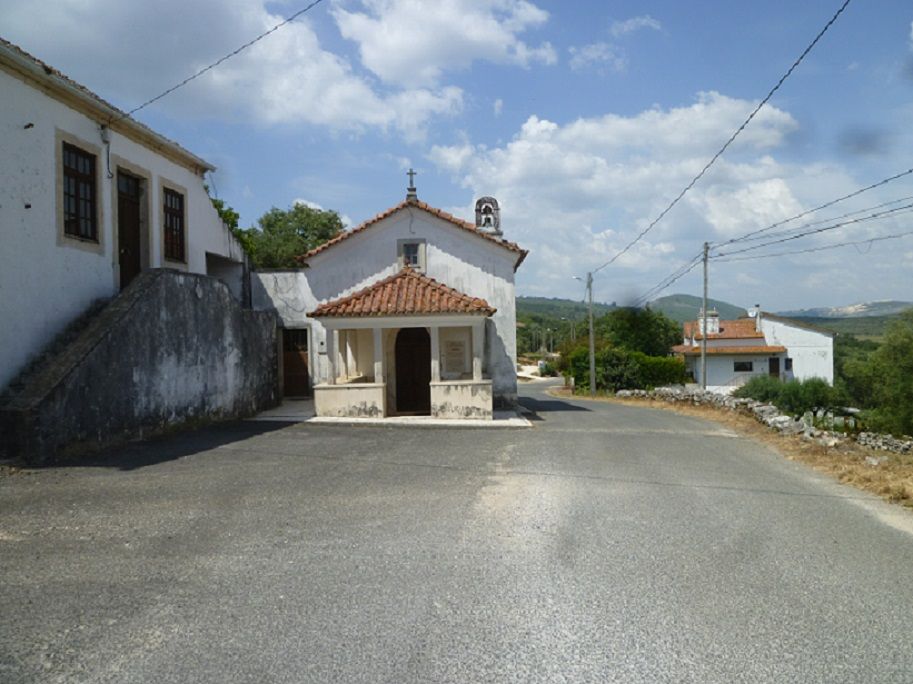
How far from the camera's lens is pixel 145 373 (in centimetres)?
1252

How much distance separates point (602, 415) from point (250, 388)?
36.5ft

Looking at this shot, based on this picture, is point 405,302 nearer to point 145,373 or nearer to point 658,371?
point 145,373

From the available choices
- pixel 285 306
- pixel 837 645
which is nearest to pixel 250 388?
pixel 285 306

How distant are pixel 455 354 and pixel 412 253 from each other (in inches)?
132

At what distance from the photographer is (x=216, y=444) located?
492 inches

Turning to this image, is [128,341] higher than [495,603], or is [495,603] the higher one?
[128,341]

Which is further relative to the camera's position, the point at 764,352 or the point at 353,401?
the point at 764,352

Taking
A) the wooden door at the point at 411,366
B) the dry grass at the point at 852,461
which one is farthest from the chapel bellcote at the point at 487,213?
the dry grass at the point at 852,461

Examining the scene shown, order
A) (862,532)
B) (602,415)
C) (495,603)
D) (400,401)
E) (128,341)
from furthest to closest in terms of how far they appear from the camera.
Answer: (602,415)
(400,401)
(128,341)
(862,532)
(495,603)

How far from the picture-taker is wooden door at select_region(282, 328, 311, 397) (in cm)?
2197

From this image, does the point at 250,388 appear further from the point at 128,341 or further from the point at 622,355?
the point at 622,355

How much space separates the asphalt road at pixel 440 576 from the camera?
415cm

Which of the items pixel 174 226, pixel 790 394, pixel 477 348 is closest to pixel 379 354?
pixel 477 348

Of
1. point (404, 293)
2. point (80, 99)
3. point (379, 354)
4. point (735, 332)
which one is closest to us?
point (80, 99)
